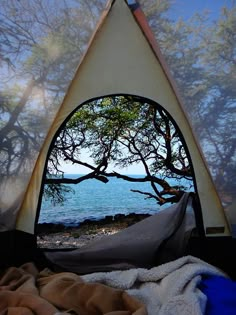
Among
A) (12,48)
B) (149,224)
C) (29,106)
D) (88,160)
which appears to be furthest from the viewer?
(88,160)

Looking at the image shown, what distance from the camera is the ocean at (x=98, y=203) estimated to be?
3.47 m

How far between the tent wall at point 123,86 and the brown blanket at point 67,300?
2.06 ft

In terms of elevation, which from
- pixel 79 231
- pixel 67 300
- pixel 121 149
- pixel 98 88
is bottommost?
pixel 67 300

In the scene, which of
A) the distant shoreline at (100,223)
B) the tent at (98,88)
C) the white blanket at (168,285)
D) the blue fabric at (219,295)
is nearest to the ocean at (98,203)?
the distant shoreline at (100,223)

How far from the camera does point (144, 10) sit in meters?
1.86

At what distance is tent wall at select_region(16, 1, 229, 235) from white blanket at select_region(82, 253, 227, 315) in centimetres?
44

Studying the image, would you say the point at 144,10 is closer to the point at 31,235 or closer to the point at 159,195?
the point at 31,235

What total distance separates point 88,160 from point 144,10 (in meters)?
1.83

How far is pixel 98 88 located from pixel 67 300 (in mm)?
1171

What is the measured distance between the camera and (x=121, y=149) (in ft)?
11.3

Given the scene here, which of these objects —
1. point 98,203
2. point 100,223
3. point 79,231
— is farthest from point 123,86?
point 98,203

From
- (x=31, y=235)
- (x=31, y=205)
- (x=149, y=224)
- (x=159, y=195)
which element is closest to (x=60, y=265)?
(x=31, y=235)

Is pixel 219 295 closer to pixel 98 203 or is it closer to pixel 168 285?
pixel 168 285

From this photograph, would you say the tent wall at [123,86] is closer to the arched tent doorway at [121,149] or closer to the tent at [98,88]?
the tent at [98,88]
